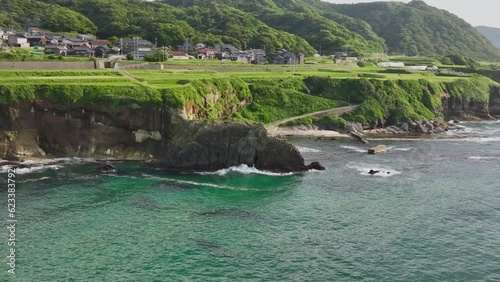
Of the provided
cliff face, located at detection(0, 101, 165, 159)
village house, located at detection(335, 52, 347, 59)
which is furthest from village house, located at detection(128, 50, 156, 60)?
village house, located at detection(335, 52, 347, 59)

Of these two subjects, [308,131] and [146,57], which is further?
[146,57]

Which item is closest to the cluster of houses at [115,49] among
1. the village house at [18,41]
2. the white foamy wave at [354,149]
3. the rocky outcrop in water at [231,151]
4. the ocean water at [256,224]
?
the village house at [18,41]

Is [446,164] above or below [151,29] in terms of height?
below

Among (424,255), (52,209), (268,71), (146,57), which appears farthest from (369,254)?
(268,71)

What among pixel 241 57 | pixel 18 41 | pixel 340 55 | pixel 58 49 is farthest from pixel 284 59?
pixel 18 41

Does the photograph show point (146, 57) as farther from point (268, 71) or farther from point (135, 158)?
point (135, 158)

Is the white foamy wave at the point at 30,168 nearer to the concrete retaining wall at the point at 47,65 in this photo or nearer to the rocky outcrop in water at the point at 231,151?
the rocky outcrop in water at the point at 231,151
